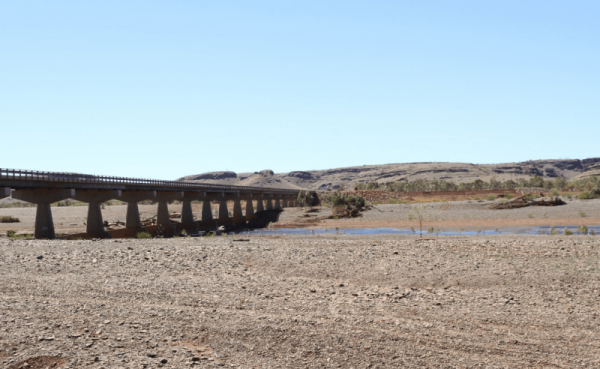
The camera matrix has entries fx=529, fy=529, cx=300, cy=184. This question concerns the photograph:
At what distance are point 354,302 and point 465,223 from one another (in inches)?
1843

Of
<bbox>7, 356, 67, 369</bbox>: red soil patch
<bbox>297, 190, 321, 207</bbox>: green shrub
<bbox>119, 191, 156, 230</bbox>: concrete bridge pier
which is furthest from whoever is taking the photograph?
<bbox>297, 190, 321, 207</bbox>: green shrub

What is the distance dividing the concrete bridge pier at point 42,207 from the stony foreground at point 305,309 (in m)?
23.1

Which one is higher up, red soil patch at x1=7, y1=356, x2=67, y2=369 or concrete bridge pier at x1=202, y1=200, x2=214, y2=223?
concrete bridge pier at x1=202, y1=200, x2=214, y2=223

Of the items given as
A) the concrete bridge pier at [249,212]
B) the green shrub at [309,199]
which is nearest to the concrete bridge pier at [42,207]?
the concrete bridge pier at [249,212]

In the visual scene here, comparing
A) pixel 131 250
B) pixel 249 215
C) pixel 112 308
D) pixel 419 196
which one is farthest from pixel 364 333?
pixel 419 196

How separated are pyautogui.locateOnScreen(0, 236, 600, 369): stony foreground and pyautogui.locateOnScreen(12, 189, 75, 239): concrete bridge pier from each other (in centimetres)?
2306

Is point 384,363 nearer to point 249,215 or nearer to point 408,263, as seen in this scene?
point 408,263

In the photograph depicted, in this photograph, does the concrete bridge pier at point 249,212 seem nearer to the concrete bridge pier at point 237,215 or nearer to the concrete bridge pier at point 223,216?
the concrete bridge pier at point 237,215

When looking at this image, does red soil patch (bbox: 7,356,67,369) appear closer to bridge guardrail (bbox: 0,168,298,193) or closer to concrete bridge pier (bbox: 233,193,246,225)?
bridge guardrail (bbox: 0,168,298,193)

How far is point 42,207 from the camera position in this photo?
42.1 m

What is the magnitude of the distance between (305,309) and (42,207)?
3587 centimetres

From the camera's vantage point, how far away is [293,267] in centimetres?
1841

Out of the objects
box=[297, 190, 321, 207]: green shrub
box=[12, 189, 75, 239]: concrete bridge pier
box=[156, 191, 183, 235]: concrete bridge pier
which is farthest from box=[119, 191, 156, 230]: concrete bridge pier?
box=[297, 190, 321, 207]: green shrub

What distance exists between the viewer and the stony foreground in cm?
977
